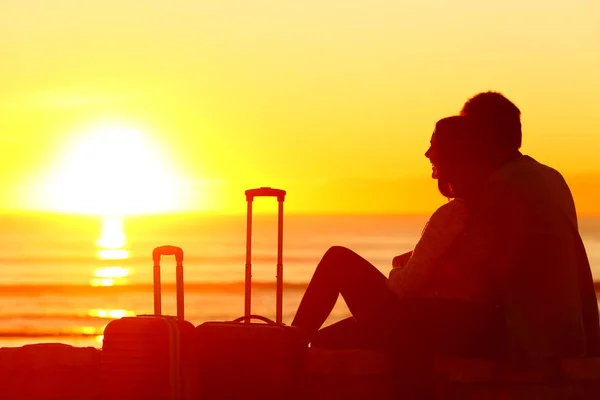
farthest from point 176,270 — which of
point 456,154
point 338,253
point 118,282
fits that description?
point 118,282

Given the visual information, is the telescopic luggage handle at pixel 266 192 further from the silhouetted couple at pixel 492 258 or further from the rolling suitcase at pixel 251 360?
the silhouetted couple at pixel 492 258

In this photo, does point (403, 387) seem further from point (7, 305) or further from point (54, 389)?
point (7, 305)

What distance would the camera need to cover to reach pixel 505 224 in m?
5.05

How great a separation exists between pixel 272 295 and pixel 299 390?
1007 inches

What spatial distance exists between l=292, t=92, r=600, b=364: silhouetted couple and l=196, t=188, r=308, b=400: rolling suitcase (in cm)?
46

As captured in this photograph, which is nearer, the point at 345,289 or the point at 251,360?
the point at 251,360

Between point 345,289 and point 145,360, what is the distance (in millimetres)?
1035

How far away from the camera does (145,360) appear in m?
5.31

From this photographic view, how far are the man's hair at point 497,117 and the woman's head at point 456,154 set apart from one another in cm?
8

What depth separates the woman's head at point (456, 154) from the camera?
5062 mm

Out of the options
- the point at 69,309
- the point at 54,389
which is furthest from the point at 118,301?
the point at 54,389

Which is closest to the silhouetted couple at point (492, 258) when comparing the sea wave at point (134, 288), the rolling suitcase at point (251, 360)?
the rolling suitcase at point (251, 360)

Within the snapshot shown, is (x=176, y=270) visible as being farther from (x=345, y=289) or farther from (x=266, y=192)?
(x=345, y=289)

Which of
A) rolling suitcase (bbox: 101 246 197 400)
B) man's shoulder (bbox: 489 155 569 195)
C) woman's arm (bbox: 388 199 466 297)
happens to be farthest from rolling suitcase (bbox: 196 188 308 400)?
man's shoulder (bbox: 489 155 569 195)
